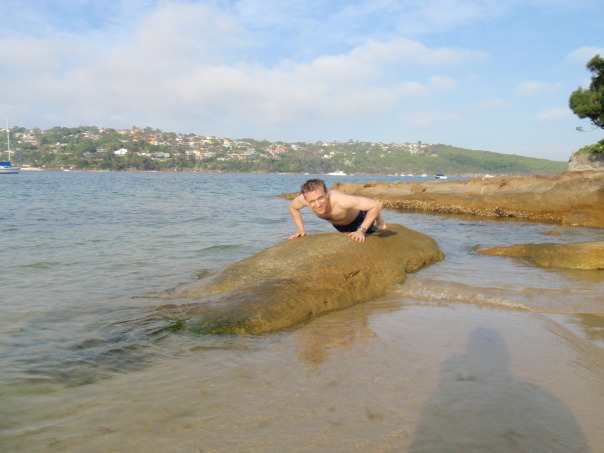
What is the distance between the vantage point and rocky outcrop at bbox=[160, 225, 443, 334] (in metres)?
4.36

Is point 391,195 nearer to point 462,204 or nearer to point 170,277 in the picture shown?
point 462,204

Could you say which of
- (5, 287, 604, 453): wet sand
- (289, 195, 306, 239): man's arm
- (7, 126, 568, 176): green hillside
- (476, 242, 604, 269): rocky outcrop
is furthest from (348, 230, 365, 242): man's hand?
(7, 126, 568, 176): green hillside

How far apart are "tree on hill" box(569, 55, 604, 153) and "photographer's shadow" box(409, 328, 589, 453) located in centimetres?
3238

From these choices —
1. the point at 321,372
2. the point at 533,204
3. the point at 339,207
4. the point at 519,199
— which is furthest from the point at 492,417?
the point at 519,199

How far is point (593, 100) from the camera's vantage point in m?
30.2

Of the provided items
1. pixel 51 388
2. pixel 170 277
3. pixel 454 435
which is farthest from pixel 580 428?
pixel 170 277

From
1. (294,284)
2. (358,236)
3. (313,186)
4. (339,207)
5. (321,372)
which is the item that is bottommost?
(321,372)

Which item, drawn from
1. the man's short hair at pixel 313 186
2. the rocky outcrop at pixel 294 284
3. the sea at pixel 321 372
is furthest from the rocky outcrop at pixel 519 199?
the man's short hair at pixel 313 186

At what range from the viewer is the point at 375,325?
4.46m

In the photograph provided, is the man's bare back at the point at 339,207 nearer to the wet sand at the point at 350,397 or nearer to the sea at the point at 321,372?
the sea at the point at 321,372

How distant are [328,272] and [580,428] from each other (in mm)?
3225

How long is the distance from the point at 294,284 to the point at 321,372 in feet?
5.80

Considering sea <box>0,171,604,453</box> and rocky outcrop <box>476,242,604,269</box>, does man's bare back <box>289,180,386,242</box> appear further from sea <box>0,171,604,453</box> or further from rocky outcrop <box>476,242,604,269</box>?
rocky outcrop <box>476,242,604,269</box>

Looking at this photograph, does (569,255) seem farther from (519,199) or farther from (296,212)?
(519,199)
